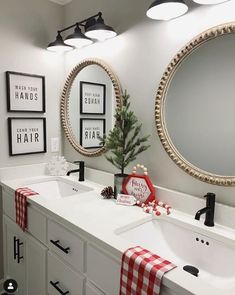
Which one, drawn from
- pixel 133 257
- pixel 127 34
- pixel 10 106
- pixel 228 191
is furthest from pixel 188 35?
pixel 10 106

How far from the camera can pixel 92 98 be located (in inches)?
78.9

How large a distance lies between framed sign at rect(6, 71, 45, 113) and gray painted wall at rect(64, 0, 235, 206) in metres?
0.57

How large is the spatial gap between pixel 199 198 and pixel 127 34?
45.8 inches

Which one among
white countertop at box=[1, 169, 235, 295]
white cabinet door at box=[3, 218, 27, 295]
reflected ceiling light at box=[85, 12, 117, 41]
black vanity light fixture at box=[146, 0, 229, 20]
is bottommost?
white cabinet door at box=[3, 218, 27, 295]

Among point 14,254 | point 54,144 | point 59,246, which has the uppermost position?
point 54,144

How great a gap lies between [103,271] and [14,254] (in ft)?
3.52

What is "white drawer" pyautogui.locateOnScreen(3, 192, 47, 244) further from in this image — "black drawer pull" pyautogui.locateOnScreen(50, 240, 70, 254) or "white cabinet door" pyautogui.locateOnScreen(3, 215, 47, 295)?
"black drawer pull" pyautogui.locateOnScreen(50, 240, 70, 254)

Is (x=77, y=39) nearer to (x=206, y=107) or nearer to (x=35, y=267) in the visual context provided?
(x=206, y=107)

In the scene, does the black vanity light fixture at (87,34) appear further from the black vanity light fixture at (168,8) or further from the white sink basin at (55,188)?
the white sink basin at (55,188)

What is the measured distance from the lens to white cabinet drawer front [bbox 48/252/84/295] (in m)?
1.25

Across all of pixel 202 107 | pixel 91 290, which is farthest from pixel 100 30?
pixel 91 290

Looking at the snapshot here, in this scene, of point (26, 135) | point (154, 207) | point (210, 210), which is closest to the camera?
point (210, 210)

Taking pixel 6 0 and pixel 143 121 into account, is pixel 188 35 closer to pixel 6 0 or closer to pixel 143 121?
pixel 143 121

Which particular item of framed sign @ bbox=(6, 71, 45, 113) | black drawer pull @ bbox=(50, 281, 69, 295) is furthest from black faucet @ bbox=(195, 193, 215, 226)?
framed sign @ bbox=(6, 71, 45, 113)
